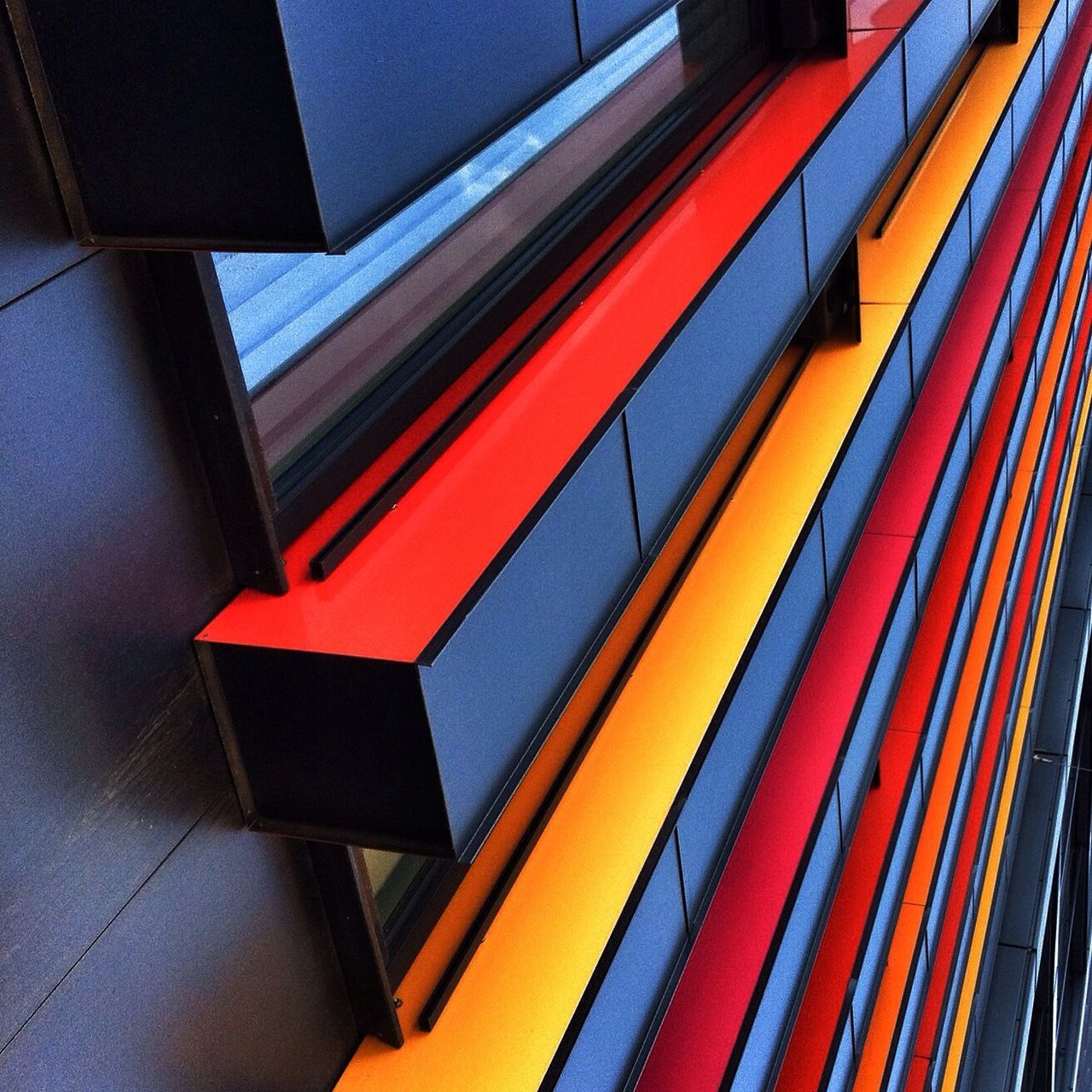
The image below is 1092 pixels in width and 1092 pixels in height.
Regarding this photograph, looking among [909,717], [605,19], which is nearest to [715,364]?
[605,19]

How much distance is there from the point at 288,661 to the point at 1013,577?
34.0ft

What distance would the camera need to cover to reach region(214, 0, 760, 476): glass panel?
2760 millimetres

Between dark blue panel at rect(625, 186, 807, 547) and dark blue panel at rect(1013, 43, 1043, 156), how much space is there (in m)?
4.83

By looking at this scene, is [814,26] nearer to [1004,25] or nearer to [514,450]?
[514,450]

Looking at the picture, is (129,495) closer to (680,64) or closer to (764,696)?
(764,696)

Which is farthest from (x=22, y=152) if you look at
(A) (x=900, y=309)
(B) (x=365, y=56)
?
(A) (x=900, y=309)

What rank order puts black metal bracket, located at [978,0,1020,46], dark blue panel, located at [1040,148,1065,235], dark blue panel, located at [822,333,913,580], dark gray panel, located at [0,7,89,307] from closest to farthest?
dark gray panel, located at [0,7,89,307] < dark blue panel, located at [822,333,913,580] < black metal bracket, located at [978,0,1020,46] < dark blue panel, located at [1040,148,1065,235]

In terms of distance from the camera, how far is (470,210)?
3.67 metres

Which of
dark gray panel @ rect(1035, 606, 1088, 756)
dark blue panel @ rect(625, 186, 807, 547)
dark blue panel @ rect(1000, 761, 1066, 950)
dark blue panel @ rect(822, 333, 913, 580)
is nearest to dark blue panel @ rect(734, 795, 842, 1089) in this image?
dark blue panel @ rect(822, 333, 913, 580)

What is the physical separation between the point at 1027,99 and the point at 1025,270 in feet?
4.72

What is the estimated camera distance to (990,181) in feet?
26.7

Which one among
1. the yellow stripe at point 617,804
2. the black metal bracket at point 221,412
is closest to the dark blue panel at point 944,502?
the yellow stripe at point 617,804

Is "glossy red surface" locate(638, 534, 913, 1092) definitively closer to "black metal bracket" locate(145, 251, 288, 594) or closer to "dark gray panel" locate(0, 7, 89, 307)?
"black metal bracket" locate(145, 251, 288, 594)

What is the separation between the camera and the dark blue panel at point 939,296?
667 cm
